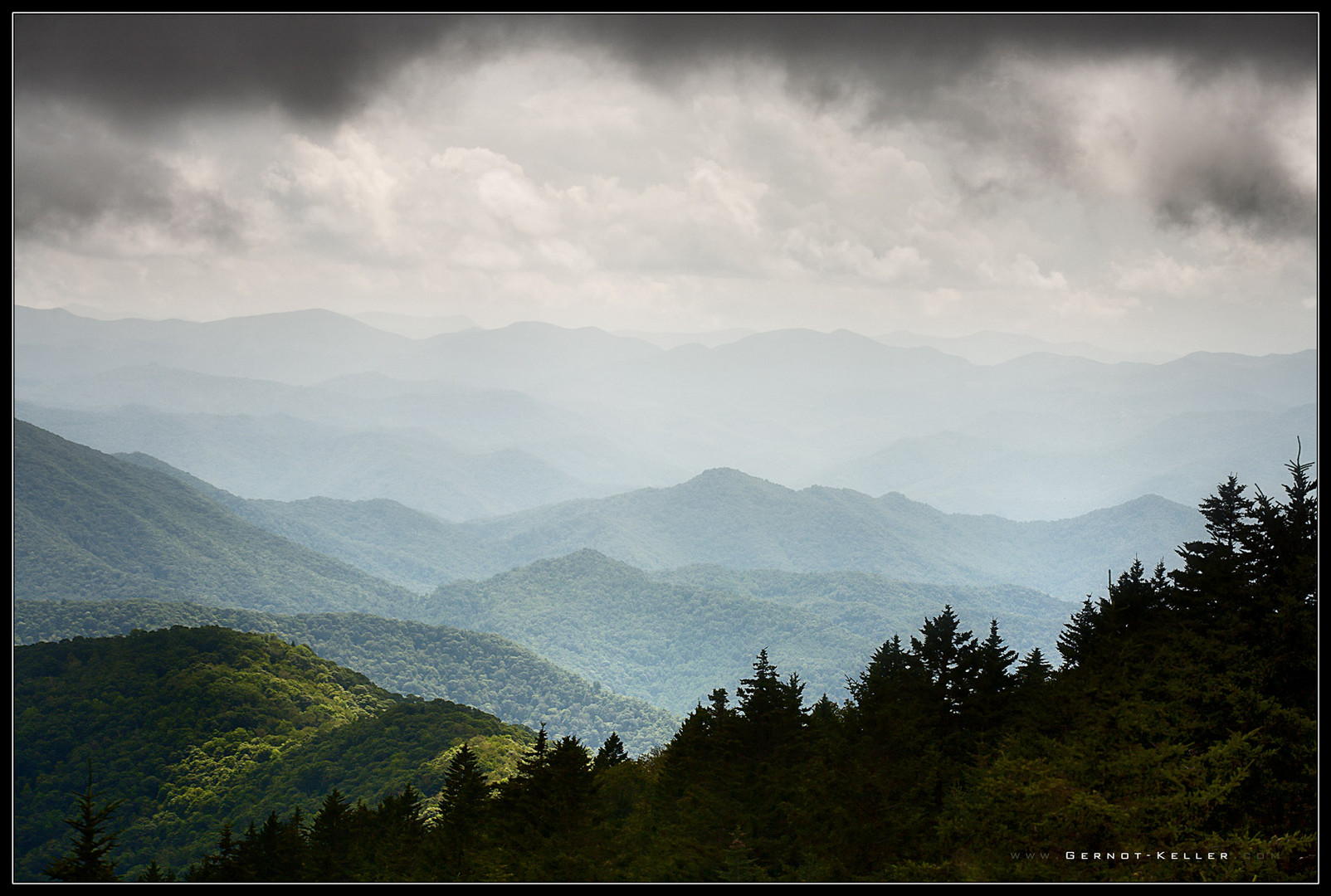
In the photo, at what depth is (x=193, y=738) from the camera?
5616 centimetres

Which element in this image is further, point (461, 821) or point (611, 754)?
point (611, 754)

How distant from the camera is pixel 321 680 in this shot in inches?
2763

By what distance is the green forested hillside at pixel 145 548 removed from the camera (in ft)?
499

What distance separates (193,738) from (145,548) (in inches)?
5238

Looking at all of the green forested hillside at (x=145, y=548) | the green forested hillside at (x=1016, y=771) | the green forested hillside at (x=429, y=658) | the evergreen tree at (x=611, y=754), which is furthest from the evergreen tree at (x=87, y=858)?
the green forested hillside at (x=145, y=548)

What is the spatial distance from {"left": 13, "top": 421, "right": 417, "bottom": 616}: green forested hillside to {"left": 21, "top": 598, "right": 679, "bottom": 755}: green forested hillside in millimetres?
41642

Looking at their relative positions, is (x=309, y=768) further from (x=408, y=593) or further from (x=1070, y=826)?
(x=408, y=593)

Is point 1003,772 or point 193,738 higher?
point 1003,772

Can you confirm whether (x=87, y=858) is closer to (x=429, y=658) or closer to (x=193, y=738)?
(x=193, y=738)

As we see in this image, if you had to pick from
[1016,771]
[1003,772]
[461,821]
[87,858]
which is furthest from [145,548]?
[1016,771]

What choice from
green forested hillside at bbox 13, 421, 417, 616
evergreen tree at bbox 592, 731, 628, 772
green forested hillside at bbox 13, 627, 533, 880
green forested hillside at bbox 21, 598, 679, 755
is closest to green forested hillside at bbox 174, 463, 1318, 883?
evergreen tree at bbox 592, 731, 628, 772

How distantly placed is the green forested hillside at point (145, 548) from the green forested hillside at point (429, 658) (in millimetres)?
41642

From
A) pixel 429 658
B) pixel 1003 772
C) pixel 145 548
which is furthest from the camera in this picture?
pixel 145 548

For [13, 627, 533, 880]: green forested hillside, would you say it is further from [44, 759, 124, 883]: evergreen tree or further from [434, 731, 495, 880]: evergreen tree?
[44, 759, 124, 883]: evergreen tree
